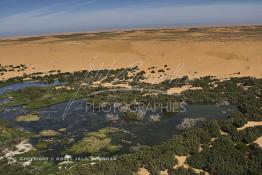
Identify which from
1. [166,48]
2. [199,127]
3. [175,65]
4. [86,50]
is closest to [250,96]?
[199,127]

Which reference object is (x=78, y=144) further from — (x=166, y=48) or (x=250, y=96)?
(x=166, y=48)

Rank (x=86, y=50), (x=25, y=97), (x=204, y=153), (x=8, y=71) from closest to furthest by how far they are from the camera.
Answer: (x=204, y=153) < (x=25, y=97) < (x=8, y=71) < (x=86, y=50)

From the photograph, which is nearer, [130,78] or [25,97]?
[25,97]

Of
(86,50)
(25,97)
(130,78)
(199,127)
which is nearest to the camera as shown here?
(199,127)

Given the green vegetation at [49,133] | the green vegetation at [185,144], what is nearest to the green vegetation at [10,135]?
the green vegetation at [185,144]

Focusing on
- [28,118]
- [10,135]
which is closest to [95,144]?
[10,135]

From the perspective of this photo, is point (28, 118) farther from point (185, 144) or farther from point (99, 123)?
point (185, 144)

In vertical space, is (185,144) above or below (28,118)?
above

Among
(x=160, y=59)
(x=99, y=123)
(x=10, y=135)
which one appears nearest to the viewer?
(x=10, y=135)

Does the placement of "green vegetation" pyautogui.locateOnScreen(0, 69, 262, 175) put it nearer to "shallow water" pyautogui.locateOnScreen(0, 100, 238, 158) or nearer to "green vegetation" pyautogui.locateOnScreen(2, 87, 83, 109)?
"green vegetation" pyautogui.locateOnScreen(2, 87, 83, 109)

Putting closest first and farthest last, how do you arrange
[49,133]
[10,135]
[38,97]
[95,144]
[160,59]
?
[95,144] → [10,135] → [49,133] → [38,97] → [160,59]
